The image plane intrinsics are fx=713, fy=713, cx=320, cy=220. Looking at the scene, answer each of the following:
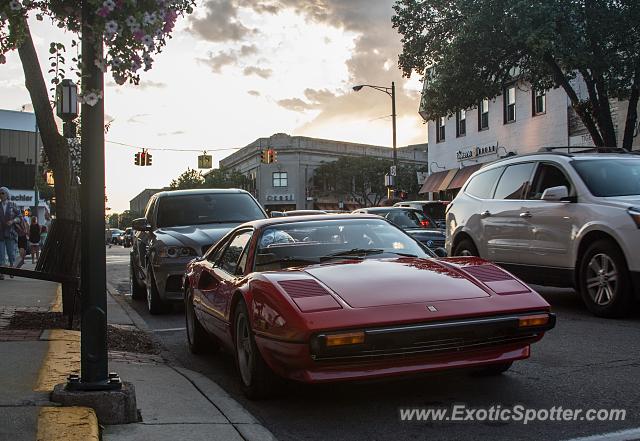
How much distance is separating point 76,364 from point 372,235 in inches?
→ 98.3

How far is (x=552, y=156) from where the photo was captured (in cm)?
895

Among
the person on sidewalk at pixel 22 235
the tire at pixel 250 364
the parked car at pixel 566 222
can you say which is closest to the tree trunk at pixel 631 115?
the parked car at pixel 566 222

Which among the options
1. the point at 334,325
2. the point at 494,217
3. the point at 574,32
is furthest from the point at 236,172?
the point at 334,325

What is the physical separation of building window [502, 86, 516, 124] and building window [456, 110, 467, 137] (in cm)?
383

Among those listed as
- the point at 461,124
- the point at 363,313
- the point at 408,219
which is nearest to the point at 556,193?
the point at 363,313

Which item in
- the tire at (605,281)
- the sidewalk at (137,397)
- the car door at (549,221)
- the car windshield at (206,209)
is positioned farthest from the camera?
the car windshield at (206,209)

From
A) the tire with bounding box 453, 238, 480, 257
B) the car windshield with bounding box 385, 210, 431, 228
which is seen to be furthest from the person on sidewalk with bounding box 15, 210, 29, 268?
the tire with bounding box 453, 238, 480, 257

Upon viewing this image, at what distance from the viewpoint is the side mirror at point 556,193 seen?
8047 mm

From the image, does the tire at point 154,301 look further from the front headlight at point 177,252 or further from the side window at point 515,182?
the side window at point 515,182

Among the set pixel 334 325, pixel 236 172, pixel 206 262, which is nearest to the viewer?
pixel 334 325

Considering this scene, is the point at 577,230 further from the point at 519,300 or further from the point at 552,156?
the point at 519,300

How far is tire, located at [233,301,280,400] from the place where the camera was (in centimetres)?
464

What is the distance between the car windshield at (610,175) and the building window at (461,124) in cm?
2636

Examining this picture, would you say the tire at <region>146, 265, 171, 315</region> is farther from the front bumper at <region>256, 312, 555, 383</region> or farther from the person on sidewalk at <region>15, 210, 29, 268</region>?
the person on sidewalk at <region>15, 210, 29, 268</region>
